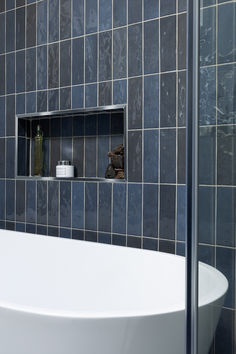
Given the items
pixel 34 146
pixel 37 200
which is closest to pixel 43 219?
pixel 37 200

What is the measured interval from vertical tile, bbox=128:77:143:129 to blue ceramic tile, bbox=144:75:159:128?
1.1 inches

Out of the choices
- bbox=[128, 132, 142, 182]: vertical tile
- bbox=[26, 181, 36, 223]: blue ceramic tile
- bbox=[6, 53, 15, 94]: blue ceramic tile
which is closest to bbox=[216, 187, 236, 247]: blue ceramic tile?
bbox=[128, 132, 142, 182]: vertical tile

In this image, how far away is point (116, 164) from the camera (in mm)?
1979

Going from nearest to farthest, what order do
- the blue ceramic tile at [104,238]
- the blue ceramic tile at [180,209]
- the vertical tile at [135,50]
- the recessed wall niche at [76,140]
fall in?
the blue ceramic tile at [180,209]
the vertical tile at [135,50]
the blue ceramic tile at [104,238]
the recessed wall niche at [76,140]

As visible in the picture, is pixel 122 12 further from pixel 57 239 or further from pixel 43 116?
pixel 57 239

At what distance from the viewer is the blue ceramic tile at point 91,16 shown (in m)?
2.00

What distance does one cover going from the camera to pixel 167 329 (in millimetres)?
986

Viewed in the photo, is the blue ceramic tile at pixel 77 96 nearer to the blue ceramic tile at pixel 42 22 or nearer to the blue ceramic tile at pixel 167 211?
the blue ceramic tile at pixel 42 22

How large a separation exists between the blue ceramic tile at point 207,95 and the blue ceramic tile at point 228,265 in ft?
0.51

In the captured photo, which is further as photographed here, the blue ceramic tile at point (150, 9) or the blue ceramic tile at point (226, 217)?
the blue ceramic tile at point (150, 9)

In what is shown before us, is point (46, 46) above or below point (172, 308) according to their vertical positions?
above

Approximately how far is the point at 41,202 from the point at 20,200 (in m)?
0.17

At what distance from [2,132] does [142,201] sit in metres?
1.10

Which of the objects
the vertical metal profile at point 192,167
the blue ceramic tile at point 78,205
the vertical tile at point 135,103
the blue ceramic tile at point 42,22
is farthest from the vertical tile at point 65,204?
the vertical metal profile at point 192,167
